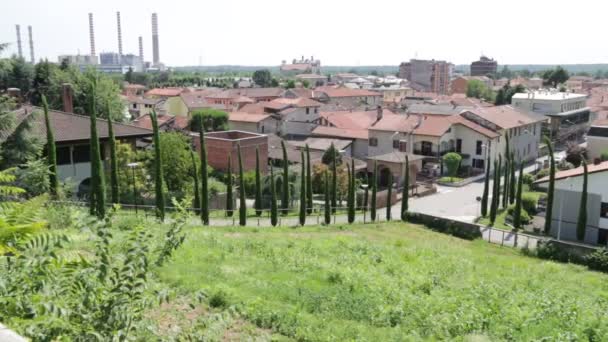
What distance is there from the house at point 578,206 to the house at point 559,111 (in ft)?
132

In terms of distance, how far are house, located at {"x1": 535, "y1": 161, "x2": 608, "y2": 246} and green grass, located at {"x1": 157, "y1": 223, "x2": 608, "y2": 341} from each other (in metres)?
11.5

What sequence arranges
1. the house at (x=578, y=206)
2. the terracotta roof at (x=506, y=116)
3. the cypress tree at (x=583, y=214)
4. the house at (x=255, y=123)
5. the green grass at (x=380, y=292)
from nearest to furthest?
the green grass at (x=380, y=292)
the cypress tree at (x=583, y=214)
the house at (x=578, y=206)
the terracotta roof at (x=506, y=116)
the house at (x=255, y=123)

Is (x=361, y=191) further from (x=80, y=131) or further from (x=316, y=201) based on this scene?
(x=80, y=131)

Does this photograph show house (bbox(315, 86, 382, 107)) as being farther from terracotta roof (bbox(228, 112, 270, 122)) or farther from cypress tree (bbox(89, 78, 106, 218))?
cypress tree (bbox(89, 78, 106, 218))

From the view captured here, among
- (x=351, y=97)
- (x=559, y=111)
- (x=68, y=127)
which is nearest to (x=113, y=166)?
(x=68, y=127)

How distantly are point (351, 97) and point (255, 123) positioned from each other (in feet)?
158

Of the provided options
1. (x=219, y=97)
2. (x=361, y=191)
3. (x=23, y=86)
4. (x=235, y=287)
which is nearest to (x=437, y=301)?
(x=235, y=287)

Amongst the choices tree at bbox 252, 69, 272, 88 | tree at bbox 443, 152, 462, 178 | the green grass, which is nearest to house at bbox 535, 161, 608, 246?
the green grass

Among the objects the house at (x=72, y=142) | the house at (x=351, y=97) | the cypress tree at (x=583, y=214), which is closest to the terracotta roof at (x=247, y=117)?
the house at (x=72, y=142)

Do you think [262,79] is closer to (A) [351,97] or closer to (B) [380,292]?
(A) [351,97]

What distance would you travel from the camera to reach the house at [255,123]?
69562 millimetres

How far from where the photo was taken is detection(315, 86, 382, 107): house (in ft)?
361

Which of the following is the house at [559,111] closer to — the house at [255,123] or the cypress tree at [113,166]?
the house at [255,123]

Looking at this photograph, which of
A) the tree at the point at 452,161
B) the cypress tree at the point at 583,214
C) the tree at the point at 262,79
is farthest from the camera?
the tree at the point at 262,79
